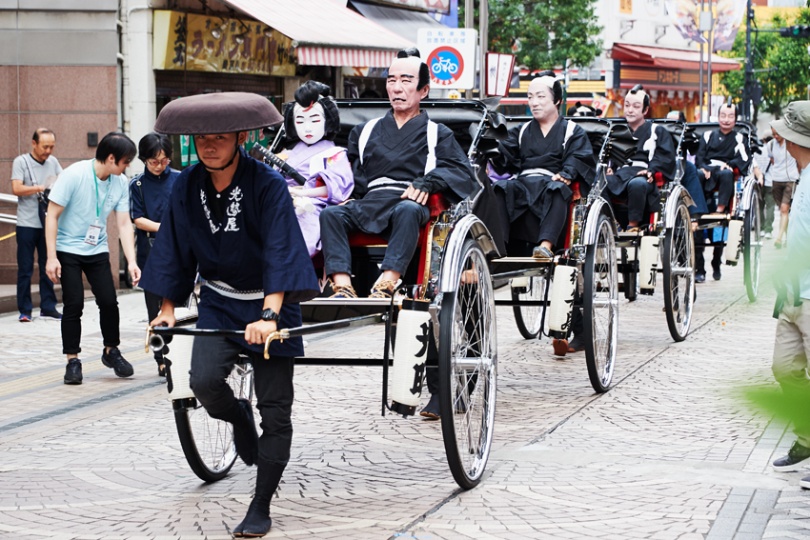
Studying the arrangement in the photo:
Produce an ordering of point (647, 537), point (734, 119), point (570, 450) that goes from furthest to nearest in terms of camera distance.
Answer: point (734, 119) < point (570, 450) < point (647, 537)

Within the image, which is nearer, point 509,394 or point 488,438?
point 488,438

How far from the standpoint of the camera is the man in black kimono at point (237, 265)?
4.44 m

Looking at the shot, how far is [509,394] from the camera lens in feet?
26.2

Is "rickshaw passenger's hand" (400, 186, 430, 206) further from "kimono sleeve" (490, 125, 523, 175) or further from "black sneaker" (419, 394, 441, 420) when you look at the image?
"kimono sleeve" (490, 125, 523, 175)

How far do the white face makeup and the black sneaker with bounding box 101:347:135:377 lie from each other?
2.75 meters

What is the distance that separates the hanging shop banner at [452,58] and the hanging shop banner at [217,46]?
2880 mm

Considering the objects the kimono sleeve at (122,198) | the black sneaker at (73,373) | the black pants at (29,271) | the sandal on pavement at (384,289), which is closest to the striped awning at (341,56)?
the black pants at (29,271)

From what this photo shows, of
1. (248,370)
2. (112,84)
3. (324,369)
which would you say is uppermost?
(112,84)

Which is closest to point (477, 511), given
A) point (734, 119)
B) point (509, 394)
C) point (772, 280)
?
point (509, 394)

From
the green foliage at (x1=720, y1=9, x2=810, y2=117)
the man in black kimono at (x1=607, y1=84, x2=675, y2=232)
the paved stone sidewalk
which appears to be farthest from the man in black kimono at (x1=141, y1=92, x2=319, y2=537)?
the green foliage at (x1=720, y1=9, x2=810, y2=117)

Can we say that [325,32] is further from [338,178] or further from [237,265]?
[237,265]

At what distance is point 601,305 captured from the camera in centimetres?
800

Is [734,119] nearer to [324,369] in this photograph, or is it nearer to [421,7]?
[324,369]

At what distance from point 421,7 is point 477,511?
22.8 metres
